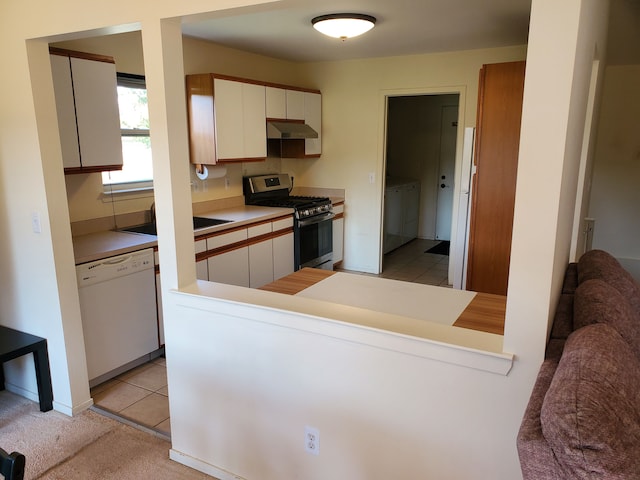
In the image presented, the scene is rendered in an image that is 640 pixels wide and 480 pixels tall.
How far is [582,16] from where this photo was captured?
127 centimetres

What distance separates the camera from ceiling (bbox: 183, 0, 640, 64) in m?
3.05

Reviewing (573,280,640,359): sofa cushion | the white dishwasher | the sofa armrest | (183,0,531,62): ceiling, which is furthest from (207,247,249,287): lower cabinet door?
the sofa armrest

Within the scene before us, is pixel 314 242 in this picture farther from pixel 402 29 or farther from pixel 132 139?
pixel 402 29

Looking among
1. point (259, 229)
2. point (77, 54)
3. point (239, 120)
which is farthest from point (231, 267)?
point (77, 54)

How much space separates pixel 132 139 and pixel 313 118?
7.26 ft

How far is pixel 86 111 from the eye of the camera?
2.95m

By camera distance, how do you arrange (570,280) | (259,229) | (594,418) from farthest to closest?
1. (259,229)
2. (570,280)
3. (594,418)

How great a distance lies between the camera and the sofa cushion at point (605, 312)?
4.99 ft

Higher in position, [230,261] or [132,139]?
[132,139]

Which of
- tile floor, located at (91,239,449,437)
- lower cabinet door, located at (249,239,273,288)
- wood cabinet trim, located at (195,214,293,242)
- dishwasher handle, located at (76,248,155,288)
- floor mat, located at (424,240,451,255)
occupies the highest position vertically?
wood cabinet trim, located at (195,214,293,242)

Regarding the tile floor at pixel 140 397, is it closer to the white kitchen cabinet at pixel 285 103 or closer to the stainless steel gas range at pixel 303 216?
the stainless steel gas range at pixel 303 216

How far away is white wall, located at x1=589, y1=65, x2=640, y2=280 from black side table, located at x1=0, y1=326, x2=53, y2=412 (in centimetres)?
557

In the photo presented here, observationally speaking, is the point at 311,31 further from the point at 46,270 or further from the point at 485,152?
the point at 46,270

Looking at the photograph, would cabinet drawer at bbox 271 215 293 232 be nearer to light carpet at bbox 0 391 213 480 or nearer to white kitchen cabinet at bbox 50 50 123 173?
white kitchen cabinet at bbox 50 50 123 173
